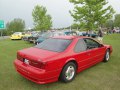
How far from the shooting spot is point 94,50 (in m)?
6.74

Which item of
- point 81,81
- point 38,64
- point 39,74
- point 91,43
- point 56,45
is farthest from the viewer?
point 91,43

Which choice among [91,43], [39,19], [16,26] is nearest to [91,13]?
[91,43]

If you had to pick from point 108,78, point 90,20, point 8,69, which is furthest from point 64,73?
point 90,20

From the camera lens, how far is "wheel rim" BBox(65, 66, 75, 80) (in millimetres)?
5435

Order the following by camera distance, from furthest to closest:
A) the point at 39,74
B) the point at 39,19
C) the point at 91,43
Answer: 1. the point at 39,19
2. the point at 91,43
3. the point at 39,74

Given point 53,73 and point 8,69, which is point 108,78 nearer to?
point 53,73

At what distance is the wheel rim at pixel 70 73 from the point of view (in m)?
5.44

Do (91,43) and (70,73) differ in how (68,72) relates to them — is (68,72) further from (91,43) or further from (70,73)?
(91,43)

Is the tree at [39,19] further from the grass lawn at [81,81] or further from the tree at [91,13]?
the grass lawn at [81,81]

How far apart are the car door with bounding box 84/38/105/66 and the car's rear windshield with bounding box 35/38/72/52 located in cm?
101

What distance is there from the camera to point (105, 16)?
1808cm

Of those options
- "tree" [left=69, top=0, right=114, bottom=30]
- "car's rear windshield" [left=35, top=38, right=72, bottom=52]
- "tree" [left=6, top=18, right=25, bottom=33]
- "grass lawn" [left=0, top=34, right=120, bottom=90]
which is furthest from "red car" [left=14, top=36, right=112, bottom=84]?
"tree" [left=6, top=18, right=25, bottom=33]

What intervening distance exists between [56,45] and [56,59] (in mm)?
1033

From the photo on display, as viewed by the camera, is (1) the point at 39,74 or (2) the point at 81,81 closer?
(1) the point at 39,74
